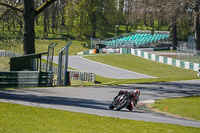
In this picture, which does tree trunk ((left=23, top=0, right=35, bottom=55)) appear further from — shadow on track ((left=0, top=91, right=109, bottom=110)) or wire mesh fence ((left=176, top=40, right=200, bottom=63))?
wire mesh fence ((left=176, top=40, right=200, bottom=63))

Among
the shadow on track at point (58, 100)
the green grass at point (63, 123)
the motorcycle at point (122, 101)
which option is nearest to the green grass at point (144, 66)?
the shadow on track at point (58, 100)

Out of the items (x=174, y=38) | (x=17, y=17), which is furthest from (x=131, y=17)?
(x=17, y=17)

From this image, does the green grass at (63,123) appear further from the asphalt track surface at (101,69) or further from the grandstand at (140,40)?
the grandstand at (140,40)

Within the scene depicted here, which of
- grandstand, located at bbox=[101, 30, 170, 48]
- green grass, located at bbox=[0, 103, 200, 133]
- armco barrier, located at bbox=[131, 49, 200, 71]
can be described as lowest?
armco barrier, located at bbox=[131, 49, 200, 71]

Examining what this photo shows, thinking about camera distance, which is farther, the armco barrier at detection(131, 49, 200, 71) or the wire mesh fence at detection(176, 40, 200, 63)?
the armco barrier at detection(131, 49, 200, 71)

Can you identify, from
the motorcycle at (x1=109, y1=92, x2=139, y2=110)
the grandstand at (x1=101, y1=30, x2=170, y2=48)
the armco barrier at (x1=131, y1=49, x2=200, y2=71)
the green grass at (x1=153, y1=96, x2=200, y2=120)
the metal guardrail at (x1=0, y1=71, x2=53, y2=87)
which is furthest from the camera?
the grandstand at (x1=101, y1=30, x2=170, y2=48)

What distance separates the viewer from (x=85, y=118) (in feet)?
38.5

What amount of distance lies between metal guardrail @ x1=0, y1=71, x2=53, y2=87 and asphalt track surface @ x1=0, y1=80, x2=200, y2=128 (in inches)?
66.3

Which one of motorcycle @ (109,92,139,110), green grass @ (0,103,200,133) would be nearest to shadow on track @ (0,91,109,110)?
motorcycle @ (109,92,139,110)

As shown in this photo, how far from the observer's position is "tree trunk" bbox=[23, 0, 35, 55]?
23.9 metres

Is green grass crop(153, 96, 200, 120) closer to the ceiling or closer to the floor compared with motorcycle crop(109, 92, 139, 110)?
closer to the floor

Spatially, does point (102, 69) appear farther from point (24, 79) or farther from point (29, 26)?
point (24, 79)

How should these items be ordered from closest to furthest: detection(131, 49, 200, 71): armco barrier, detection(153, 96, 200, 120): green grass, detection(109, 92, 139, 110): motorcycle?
detection(109, 92, 139, 110): motorcycle
detection(153, 96, 200, 120): green grass
detection(131, 49, 200, 71): armco barrier

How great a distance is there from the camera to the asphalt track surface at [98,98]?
13.6m
